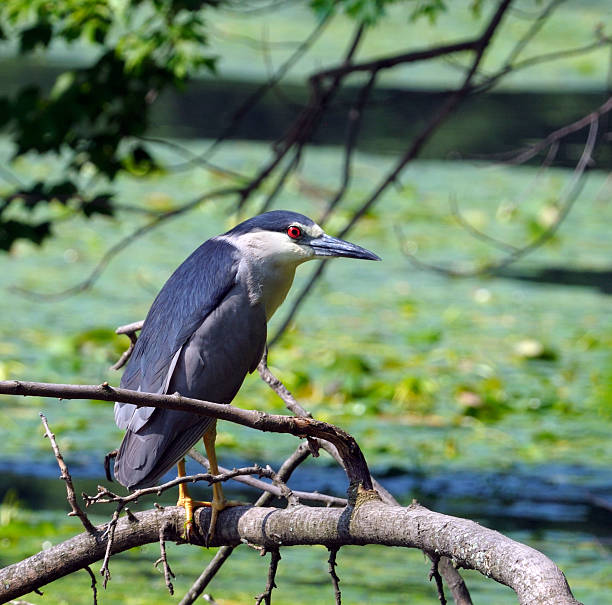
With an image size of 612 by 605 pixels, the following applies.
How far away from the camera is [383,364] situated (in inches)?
206

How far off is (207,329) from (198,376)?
0.31 feet

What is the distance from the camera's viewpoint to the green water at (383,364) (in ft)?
11.6

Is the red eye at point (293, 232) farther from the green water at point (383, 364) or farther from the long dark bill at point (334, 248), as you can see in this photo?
the green water at point (383, 364)

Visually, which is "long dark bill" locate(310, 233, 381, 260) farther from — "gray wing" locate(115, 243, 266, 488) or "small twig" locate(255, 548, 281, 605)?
"small twig" locate(255, 548, 281, 605)

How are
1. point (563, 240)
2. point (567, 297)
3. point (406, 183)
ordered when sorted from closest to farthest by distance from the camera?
point (567, 297), point (563, 240), point (406, 183)

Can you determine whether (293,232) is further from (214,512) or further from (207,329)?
(214,512)

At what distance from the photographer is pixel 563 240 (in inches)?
293

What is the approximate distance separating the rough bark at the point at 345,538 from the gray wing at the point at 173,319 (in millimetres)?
245

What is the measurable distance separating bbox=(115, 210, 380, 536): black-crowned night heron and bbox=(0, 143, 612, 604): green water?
1.14 meters

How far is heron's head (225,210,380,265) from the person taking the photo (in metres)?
2.22

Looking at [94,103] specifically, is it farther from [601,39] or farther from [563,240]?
[563,240]

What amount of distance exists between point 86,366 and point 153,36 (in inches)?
79.9

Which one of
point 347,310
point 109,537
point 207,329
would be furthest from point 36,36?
point 347,310

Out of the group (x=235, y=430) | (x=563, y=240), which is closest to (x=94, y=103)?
(x=235, y=430)
